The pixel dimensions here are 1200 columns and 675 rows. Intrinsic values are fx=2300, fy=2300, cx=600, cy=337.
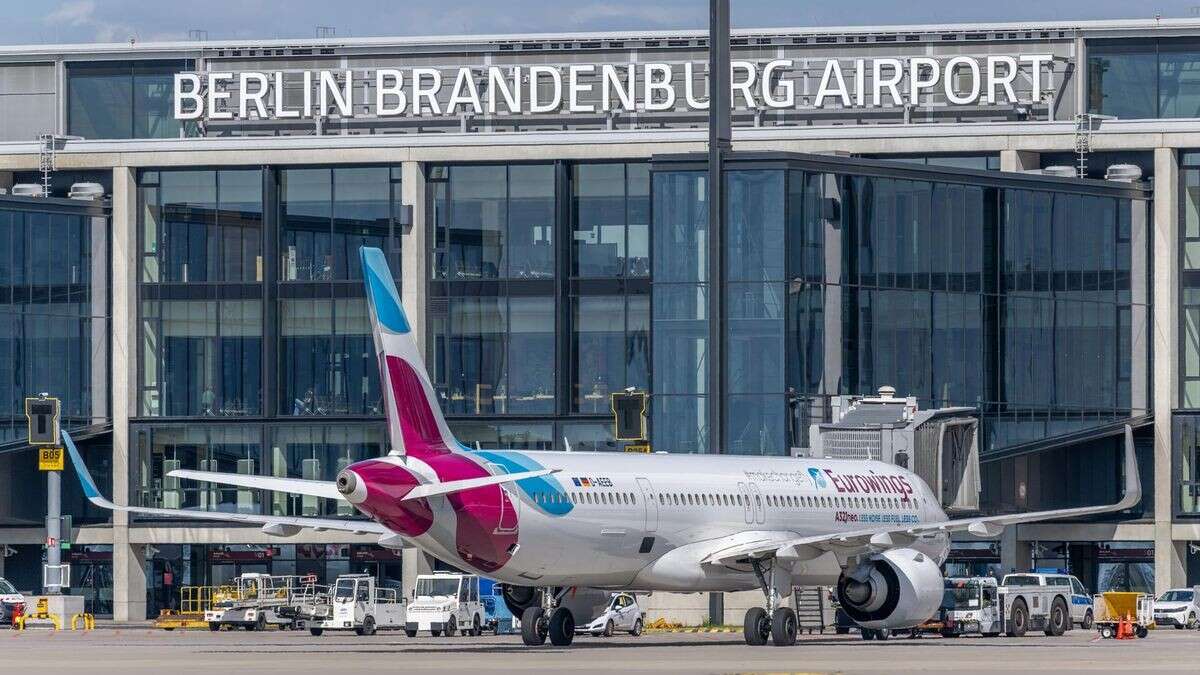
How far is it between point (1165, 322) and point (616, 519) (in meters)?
42.0

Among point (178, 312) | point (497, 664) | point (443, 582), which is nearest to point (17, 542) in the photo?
point (178, 312)

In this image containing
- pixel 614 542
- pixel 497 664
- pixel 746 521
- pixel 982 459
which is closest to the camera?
pixel 497 664

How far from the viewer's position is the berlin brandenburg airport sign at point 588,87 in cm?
8425

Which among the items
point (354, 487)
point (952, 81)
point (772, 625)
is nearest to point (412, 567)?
point (952, 81)

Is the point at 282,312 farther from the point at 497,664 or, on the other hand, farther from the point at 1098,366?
the point at 497,664

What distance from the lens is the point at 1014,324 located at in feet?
259

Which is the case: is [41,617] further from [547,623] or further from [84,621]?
[547,623]

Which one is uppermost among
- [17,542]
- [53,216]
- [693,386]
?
[53,216]

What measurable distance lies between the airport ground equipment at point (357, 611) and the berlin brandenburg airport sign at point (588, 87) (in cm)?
2387

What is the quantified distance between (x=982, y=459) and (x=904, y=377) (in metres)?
4.69

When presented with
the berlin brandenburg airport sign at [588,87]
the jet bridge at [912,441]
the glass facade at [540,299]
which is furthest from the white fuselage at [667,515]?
the berlin brandenburg airport sign at [588,87]

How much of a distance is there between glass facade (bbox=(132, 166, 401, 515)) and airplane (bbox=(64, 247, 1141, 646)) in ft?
112

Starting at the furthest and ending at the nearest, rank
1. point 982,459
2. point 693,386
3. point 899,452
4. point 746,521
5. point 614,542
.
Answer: point 982,459 < point 693,386 < point 899,452 < point 746,521 < point 614,542

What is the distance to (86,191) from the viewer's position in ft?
284
